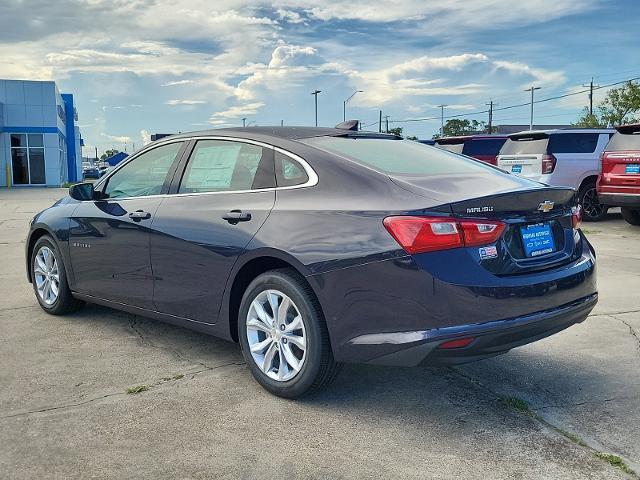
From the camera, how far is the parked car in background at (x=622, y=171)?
11180 mm

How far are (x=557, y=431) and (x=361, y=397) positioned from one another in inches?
42.7

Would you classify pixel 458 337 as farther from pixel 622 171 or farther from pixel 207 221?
pixel 622 171

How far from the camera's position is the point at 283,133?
4.37 meters

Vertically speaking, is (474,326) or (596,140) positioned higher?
(596,140)

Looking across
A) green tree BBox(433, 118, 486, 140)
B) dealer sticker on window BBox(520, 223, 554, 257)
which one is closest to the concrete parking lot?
dealer sticker on window BBox(520, 223, 554, 257)

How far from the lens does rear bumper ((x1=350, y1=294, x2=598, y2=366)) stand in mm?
3283

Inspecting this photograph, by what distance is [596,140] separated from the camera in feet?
44.9

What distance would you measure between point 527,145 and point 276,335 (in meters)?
10.8

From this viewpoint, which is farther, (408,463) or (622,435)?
(622,435)

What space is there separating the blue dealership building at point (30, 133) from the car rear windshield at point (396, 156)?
4153cm

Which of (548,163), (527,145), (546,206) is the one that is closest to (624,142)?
(548,163)

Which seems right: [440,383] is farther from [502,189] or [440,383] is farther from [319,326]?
[502,189]

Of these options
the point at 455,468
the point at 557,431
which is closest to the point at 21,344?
the point at 455,468

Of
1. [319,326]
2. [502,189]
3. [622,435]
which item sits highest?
[502,189]
